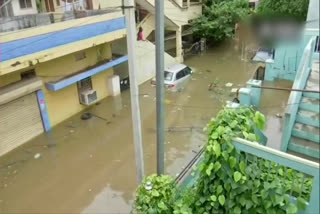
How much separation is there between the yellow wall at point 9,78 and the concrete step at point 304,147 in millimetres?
8758

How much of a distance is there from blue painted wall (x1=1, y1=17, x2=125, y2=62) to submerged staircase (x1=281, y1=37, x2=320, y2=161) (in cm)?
730

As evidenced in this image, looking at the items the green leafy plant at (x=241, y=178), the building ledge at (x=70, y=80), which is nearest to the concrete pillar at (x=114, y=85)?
the building ledge at (x=70, y=80)

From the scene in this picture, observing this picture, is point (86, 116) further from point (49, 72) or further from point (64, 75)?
point (49, 72)

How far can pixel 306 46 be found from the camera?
2.32 metres

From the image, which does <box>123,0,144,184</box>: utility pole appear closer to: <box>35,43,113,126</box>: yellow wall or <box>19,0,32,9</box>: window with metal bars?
<box>35,43,113,126</box>: yellow wall

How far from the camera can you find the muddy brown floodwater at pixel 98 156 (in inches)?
302

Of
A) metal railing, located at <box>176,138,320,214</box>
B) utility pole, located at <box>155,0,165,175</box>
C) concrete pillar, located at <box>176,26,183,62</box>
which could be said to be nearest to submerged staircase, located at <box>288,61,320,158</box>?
metal railing, located at <box>176,138,320,214</box>

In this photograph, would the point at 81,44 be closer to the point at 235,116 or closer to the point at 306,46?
the point at 235,116

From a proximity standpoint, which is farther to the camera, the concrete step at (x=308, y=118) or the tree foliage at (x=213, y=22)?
the tree foliage at (x=213, y=22)

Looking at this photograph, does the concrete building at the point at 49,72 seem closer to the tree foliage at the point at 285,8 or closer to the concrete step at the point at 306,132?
the tree foliage at the point at 285,8

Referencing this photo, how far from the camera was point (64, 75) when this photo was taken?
10.8 meters

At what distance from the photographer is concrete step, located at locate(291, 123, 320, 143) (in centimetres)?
202

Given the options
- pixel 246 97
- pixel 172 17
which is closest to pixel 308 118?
pixel 246 97

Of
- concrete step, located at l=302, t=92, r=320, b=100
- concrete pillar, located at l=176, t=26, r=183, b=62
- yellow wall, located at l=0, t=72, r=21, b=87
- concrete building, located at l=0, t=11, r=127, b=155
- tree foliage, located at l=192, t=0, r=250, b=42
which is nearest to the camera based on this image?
concrete step, located at l=302, t=92, r=320, b=100
